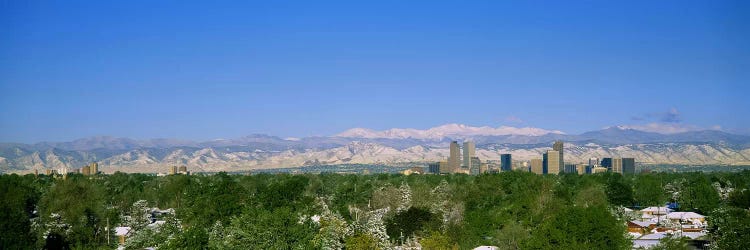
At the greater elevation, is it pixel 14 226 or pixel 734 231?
pixel 734 231

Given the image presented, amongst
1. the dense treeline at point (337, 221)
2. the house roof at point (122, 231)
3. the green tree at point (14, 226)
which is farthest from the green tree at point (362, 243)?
the house roof at point (122, 231)

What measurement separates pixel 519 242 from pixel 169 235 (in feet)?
89.5

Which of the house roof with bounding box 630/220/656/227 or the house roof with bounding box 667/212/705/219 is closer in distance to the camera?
the house roof with bounding box 630/220/656/227

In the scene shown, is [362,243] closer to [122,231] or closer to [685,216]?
[122,231]

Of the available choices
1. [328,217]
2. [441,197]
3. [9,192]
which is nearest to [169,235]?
[328,217]

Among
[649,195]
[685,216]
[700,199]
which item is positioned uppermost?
[700,199]

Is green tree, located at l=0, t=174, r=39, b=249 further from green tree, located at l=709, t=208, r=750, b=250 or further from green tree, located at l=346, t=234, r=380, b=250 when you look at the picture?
green tree, located at l=709, t=208, r=750, b=250

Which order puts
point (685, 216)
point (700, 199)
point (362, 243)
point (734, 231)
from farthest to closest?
1. point (700, 199)
2. point (685, 216)
3. point (362, 243)
4. point (734, 231)

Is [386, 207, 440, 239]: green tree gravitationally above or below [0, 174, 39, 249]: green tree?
below

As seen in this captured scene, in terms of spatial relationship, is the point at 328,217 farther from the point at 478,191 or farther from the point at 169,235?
the point at 478,191

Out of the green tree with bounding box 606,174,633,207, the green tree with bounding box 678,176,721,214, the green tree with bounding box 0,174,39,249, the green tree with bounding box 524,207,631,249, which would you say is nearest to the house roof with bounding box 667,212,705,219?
A: the green tree with bounding box 678,176,721,214

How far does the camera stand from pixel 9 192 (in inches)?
3381

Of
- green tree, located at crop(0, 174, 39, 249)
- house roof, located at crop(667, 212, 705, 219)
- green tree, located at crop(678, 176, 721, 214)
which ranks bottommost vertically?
house roof, located at crop(667, 212, 705, 219)

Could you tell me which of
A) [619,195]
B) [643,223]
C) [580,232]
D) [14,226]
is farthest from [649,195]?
[14,226]
